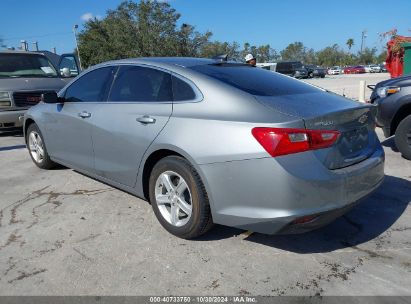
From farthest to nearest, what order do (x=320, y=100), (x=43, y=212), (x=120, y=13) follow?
(x=120, y=13), (x=43, y=212), (x=320, y=100)

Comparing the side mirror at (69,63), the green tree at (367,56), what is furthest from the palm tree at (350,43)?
the side mirror at (69,63)

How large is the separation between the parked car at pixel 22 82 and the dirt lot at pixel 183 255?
4131 millimetres

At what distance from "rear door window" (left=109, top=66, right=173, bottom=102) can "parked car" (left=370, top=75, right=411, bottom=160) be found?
3.75m

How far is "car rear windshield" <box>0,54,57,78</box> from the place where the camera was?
30.8ft

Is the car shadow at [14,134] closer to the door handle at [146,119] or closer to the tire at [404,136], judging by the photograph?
the door handle at [146,119]

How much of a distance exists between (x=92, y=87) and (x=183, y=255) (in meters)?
2.35

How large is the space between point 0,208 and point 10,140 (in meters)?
4.75

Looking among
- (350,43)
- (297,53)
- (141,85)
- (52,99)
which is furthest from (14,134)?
(350,43)

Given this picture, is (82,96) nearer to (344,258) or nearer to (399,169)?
(344,258)

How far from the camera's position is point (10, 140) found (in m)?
8.71

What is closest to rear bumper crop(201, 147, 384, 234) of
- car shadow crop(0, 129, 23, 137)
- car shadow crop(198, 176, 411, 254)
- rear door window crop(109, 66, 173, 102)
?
car shadow crop(198, 176, 411, 254)

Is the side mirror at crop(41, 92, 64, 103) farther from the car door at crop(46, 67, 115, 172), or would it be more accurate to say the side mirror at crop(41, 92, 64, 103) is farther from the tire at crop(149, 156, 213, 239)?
the tire at crop(149, 156, 213, 239)

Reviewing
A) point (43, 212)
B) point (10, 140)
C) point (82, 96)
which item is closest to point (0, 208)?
point (43, 212)

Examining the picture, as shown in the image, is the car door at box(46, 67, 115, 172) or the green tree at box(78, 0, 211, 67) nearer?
the car door at box(46, 67, 115, 172)
